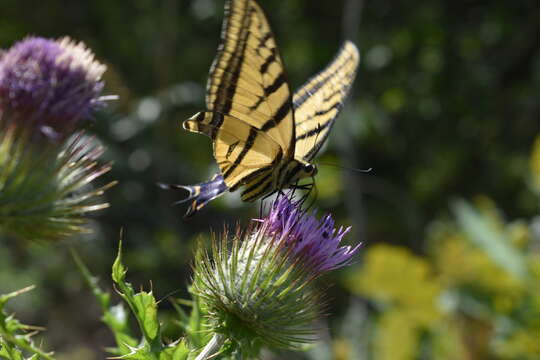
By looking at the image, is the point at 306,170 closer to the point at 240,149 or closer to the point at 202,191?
the point at 240,149

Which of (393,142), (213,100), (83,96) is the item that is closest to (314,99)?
(213,100)

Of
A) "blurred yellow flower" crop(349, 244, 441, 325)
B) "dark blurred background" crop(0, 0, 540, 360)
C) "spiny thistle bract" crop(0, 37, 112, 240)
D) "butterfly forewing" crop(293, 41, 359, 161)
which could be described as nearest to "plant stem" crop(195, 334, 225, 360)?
"spiny thistle bract" crop(0, 37, 112, 240)

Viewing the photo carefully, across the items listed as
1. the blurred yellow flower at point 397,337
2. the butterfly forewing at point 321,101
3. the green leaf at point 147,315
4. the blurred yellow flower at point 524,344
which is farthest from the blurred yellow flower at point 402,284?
the green leaf at point 147,315

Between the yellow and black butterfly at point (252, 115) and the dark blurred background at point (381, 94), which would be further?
the dark blurred background at point (381, 94)

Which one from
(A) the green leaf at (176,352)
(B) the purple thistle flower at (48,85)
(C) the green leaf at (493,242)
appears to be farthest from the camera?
(C) the green leaf at (493,242)

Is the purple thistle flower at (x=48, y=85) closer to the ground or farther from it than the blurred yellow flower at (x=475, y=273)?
closer to the ground

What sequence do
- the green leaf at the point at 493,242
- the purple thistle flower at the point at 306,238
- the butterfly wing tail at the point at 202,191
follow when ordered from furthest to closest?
the green leaf at the point at 493,242 → the butterfly wing tail at the point at 202,191 → the purple thistle flower at the point at 306,238

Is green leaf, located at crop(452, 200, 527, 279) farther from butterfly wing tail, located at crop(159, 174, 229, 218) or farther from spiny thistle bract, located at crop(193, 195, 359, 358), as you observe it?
spiny thistle bract, located at crop(193, 195, 359, 358)

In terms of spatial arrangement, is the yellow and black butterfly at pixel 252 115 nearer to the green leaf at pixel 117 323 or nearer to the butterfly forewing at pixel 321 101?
the butterfly forewing at pixel 321 101
